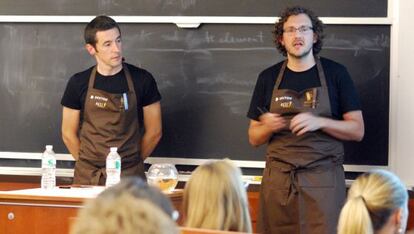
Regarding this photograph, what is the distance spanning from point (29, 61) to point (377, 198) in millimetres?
3372

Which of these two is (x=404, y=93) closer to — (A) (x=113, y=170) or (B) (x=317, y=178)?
(B) (x=317, y=178)

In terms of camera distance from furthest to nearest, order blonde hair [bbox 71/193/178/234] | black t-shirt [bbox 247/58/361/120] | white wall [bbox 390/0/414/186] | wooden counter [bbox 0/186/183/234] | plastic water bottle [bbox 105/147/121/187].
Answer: white wall [bbox 390/0/414/186] < plastic water bottle [bbox 105/147/121/187] < black t-shirt [bbox 247/58/361/120] < wooden counter [bbox 0/186/183/234] < blonde hair [bbox 71/193/178/234]

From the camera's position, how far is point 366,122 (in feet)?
16.3

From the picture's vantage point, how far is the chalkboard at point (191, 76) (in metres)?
4.98

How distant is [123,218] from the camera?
1519mm

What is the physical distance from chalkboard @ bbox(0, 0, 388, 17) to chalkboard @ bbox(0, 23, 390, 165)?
9 cm

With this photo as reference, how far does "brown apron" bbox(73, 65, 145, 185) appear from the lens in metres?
4.79

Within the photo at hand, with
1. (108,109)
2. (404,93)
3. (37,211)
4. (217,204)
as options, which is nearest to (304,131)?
(404,93)

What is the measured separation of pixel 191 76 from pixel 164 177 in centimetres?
95

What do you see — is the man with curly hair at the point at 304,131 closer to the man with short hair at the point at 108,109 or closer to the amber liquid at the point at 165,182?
the amber liquid at the point at 165,182

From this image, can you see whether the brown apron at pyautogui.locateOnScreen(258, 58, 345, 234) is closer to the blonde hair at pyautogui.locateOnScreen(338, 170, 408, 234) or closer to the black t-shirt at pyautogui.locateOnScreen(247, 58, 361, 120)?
the black t-shirt at pyautogui.locateOnScreen(247, 58, 361, 120)

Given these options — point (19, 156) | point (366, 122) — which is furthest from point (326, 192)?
point (19, 156)

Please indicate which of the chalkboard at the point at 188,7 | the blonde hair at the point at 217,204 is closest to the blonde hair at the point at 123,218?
the blonde hair at the point at 217,204

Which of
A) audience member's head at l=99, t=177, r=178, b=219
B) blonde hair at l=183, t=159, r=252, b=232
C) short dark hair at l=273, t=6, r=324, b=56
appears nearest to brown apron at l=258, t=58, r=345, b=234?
short dark hair at l=273, t=6, r=324, b=56
